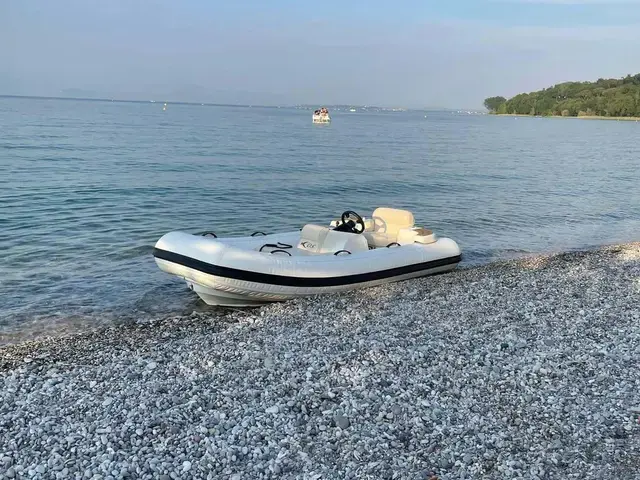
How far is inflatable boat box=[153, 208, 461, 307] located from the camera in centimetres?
839

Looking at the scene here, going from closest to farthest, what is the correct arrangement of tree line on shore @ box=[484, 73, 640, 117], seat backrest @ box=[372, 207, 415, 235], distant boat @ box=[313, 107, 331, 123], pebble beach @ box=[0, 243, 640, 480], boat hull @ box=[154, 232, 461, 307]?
pebble beach @ box=[0, 243, 640, 480] < boat hull @ box=[154, 232, 461, 307] < seat backrest @ box=[372, 207, 415, 235] < distant boat @ box=[313, 107, 331, 123] < tree line on shore @ box=[484, 73, 640, 117]

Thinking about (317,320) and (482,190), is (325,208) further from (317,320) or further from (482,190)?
(317,320)

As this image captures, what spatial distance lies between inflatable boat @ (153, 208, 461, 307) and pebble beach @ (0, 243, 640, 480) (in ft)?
1.52

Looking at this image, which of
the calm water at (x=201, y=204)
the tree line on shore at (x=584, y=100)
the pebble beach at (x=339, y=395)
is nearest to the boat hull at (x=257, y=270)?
the pebble beach at (x=339, y=395)

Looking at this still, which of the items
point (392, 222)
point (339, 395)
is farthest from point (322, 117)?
point (339, 395)

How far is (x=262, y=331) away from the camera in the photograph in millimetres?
7477

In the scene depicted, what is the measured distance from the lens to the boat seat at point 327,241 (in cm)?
978

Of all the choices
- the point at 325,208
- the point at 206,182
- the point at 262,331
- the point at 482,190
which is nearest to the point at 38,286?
the point at 262,331

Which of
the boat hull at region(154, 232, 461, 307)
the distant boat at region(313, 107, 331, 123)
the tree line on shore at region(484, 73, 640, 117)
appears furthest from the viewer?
the tree line on shore at region(484, 73, 640, 117)

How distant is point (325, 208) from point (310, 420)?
1409cm

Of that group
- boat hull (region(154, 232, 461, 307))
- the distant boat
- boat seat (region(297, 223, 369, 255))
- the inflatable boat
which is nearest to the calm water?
boat hull (region(154, 232, 461, 307))

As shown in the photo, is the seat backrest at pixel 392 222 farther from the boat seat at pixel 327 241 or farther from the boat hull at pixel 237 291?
the boat hull at pixel 237 291

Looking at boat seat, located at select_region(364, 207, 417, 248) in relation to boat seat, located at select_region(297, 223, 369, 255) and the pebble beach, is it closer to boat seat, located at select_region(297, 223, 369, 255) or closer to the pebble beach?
boat seat, located at select_region(297, 223, 369, 255)

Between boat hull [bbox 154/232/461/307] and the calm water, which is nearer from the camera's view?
boat hull [bbox 154/232/461/307]
